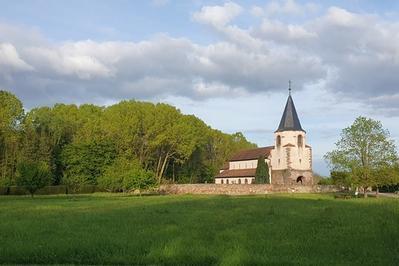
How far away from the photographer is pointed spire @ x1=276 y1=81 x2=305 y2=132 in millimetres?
98625

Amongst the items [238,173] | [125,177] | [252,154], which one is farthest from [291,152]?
[125,177]

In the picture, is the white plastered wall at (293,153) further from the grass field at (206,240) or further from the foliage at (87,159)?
the grass field at (206,240)

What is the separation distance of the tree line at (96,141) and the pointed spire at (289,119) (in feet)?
53.4

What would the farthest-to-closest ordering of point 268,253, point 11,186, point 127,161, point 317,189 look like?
point 317,189, point 127,161, point 11,186, point 268,253

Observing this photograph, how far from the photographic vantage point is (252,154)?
109 m

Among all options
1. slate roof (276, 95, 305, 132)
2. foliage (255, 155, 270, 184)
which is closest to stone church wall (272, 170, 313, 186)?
foliage (255, 155, 270, 184)

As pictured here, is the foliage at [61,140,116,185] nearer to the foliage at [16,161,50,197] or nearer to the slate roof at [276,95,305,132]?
the foliage at [16,161,50,197]

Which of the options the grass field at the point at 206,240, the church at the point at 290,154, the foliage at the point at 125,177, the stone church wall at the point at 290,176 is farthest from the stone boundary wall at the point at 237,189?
the grass field at the point at 206,240

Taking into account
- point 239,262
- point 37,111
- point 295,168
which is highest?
point 37,111

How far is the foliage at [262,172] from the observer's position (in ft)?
321

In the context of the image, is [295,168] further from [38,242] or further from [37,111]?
[38,242]

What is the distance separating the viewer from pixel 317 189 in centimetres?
8650

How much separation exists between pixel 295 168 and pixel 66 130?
1659 inches

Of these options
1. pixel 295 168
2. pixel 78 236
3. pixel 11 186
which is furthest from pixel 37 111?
pixel 78 236
